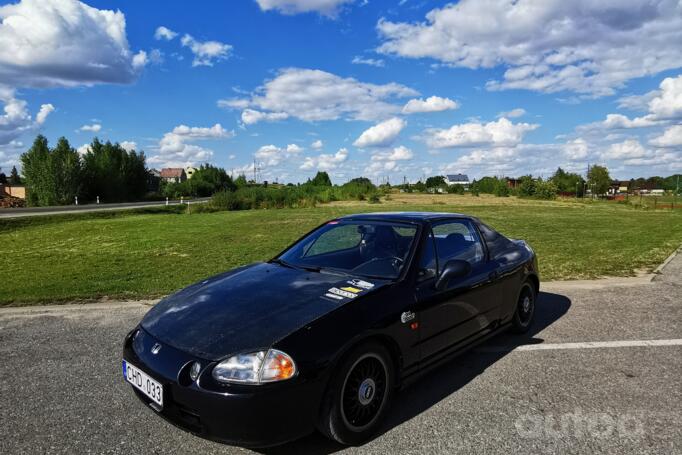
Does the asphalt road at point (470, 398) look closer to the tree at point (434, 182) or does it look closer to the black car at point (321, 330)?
the black car at point (321, 330)

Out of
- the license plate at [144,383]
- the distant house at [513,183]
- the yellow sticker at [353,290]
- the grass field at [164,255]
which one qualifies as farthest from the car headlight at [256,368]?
the distant house at [513,183]

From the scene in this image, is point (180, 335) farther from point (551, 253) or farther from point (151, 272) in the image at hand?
point (551, 253)

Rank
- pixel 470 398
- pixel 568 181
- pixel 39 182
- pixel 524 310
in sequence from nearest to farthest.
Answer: pixel 470 398, pixel 524 310, pixel 39 182, pixel 568 181

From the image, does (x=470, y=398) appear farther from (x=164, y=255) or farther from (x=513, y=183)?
(x=513, y=183)

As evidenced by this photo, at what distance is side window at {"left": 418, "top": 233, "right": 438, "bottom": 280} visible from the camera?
3.54 m

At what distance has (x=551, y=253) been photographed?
10.8 metres

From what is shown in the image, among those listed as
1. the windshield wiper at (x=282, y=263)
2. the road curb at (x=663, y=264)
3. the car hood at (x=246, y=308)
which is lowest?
the road curb at (x=663, y=264)

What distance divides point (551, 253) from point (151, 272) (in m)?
8.84

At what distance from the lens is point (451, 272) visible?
3.50 metres

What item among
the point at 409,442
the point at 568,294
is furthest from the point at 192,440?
the point at 568,294

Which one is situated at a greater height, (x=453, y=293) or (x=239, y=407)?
(x=453, y=293)

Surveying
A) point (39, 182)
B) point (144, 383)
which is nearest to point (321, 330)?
point (144, 383)

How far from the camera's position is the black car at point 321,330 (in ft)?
8.11

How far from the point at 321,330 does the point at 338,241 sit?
5.27 ft
